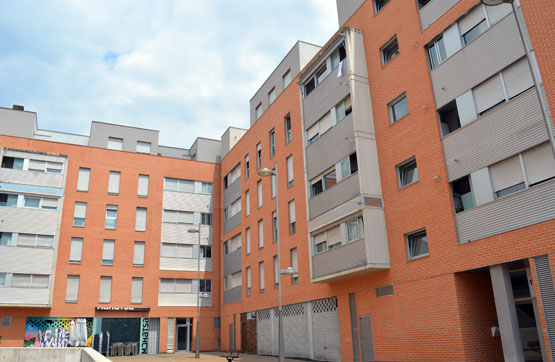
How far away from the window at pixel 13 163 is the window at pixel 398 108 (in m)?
30.5

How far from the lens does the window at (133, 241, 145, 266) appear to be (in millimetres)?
39625

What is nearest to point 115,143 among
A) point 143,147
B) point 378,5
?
point 143,147

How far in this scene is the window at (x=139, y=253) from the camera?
1560 inches

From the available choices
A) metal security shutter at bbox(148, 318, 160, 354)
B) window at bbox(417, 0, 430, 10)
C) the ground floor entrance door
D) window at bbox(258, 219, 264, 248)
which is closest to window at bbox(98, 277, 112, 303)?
metal security shutter at bbox(148, 318, 160, 354)

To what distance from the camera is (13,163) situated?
37500 millimetres

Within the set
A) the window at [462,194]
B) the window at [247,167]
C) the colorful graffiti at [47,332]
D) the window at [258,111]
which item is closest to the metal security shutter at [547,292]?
the window at [462,194]

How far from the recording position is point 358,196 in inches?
819

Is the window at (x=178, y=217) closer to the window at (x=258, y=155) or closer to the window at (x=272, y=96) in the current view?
the window at (x=258, y=155)

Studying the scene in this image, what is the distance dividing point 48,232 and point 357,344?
26728 mm

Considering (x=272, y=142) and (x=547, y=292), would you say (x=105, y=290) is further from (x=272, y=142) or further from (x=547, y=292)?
(x=547, y=292)

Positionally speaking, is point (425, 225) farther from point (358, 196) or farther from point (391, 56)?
point (391, 56)

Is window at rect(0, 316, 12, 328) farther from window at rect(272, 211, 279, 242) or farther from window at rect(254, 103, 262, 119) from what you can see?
window at rect(254, 103, 262, 119)

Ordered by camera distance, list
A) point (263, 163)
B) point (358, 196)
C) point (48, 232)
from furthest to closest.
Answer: point (48, 232)
point (263, 163)
point (358, 196)

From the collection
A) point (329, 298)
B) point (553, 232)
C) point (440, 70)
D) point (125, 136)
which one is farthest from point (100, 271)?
point (553, 232)
